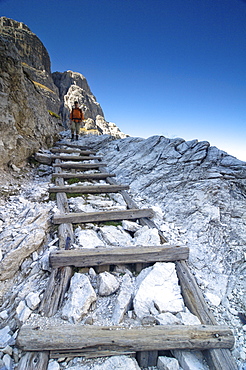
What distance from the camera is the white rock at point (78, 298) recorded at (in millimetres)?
2379

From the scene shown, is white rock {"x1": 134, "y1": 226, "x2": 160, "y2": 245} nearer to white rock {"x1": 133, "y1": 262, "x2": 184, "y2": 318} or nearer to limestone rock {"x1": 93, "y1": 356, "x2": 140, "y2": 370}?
white rock {"x1": 133, "y1": 262, "x2": 184, "y2": 318}

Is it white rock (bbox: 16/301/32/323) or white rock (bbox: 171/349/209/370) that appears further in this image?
white rock (bbox: 16/301/32/323)

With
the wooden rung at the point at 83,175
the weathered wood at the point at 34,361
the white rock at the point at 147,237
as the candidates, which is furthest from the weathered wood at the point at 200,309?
the wooden rung at the point at 83,175

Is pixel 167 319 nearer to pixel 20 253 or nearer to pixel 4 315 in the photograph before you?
pixel 4 315

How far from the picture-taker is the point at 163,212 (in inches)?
206

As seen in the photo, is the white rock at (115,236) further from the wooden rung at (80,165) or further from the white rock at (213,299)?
the wooden rung at (80,165)

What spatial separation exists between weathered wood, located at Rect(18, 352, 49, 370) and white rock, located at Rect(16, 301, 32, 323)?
0.42 m

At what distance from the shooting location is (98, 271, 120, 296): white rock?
2764 millimetres

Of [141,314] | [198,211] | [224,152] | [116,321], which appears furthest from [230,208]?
[116,321]

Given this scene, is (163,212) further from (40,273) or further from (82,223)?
(40,273)

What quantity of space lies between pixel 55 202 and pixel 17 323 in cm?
306

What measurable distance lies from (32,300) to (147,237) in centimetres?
228

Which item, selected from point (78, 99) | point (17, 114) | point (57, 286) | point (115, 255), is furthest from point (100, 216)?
point (78, 99)

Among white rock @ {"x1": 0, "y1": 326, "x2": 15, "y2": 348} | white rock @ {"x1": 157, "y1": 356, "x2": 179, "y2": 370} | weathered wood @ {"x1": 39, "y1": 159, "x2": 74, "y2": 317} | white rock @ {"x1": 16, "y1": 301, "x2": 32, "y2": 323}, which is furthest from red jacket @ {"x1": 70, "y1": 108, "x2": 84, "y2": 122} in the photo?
white rock @ {"x1": 157, "y1": 356, "x2": 179, "y2": 370}
